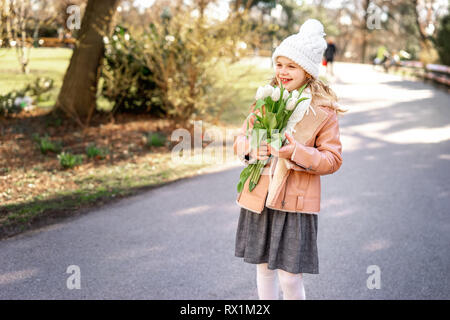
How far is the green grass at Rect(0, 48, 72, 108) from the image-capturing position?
8906 mm

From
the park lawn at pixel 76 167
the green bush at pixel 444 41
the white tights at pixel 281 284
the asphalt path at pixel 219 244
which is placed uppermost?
the green bush at pixel 444 41

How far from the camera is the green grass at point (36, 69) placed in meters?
8.91

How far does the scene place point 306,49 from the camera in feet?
8.14

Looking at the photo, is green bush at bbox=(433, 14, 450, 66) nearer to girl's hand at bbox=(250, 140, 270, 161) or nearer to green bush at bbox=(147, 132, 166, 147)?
green bush at bbox=(147, 132, 166, 147)

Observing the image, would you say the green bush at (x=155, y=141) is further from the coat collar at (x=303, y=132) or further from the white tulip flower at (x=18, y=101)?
the coat collar at (x=303, y=132)

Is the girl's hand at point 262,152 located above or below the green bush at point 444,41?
below

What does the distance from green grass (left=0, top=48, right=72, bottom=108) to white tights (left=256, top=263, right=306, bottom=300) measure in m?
5.11

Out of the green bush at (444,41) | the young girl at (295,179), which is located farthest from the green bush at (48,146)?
the green bush at (444,41)

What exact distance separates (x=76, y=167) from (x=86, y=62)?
328 cm

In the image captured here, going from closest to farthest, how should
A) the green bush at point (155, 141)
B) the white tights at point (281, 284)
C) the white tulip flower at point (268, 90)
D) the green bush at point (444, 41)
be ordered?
1. the white tulip flower at point (268, 90)
2. the white tights at point (281, 284)
3. the green bush at point (155, 141)
4. the green bush at point (444, 41)

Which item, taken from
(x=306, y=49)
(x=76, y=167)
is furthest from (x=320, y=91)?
(x=76, y=167)

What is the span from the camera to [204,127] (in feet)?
30.8
